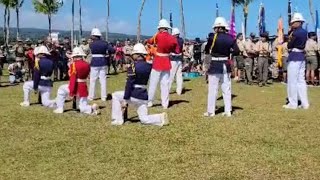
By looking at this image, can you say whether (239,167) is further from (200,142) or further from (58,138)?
(58,138)

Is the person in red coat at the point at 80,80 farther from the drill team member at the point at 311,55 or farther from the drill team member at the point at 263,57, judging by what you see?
the drill team member at the point at 311,55

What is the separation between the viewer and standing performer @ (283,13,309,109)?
13438 millimetres

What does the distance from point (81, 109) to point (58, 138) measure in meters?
2.94

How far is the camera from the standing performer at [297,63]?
13.4m

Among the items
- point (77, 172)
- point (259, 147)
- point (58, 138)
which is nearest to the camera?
point (77, 172)

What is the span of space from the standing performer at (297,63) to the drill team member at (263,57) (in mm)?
6590

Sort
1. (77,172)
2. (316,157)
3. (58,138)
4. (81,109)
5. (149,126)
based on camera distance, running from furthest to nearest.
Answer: (81,109) < (149,126) < (58,138) < (316,157) < (77,172)

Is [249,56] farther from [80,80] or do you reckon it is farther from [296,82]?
[80,80]

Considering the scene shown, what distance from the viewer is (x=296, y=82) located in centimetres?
1377

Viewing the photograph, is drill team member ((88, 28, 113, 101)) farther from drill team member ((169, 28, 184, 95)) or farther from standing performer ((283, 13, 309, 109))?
standing performer ((283, 13, 309, 109))

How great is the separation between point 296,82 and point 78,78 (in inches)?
205

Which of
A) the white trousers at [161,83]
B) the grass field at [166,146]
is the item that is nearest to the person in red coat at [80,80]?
the grass field at [166,146]

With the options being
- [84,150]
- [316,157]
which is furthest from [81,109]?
[316,157]

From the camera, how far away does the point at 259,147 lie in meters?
9.52
